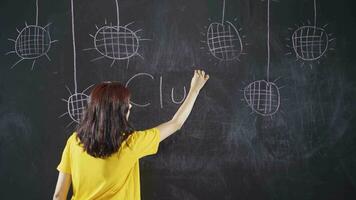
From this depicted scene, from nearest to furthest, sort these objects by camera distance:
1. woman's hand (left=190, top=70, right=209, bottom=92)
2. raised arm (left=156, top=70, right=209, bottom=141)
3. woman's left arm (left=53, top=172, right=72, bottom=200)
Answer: woman's left arm (left=53, top=172, right=72, bottom=200) → raised arm (left=156, top=70, right=209, bottom=141) → woman's hand (left=190, top=70, right=209, bottom=92)

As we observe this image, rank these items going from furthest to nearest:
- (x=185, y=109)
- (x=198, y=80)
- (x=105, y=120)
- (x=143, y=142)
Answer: (x=198, y=80), (x=185, y=109), (x=143, y=142), (x=105, y=120)

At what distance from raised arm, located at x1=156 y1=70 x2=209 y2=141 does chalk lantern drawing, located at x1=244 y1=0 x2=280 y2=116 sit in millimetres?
265

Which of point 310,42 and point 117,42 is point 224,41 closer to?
point 310,42

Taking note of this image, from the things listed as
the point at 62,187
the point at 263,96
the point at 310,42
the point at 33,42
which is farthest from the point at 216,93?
the point at 33,42

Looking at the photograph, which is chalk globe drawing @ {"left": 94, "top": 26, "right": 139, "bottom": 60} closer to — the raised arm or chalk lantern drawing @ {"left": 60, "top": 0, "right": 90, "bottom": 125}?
chalk lantern drawing @ {"left": 60, "top": 0, "right": 90, "bottom": 125}

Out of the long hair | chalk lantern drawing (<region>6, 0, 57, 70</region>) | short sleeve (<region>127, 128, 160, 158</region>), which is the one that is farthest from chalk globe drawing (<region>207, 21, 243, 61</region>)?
chalk lantern drawing (<region>6, 0, 57, 70</region>)

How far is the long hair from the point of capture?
157 cm

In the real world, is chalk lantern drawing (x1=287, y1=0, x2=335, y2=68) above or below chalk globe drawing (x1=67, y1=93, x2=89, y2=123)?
above

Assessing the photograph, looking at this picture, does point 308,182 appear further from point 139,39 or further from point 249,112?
point 139,39

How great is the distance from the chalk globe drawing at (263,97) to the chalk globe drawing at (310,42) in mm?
249

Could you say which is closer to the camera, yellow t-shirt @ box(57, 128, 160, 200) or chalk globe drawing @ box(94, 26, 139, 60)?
yellow t-shirt @ box(57, 128, 160, 200)

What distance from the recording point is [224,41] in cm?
220

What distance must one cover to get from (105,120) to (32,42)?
3.18 ft

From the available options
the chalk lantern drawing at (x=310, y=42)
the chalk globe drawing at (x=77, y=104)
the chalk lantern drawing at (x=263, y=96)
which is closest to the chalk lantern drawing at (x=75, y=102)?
the chalk globe drawing at (x=77, y=104)
